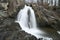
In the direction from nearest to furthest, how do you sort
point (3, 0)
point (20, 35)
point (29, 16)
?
1. point (20, 35)
2. point (29, 16)
3. point (3, 0)

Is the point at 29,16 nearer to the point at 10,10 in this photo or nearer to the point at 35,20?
the point at 35,20

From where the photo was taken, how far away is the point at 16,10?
61.1ft

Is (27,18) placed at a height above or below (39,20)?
above

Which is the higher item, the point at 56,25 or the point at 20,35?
the point at 20,35

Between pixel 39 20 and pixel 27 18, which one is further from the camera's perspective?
pixel 27 18

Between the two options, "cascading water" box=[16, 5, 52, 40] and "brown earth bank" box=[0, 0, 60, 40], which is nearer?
"brown earth bank" box=[0, 0, 60, 40]

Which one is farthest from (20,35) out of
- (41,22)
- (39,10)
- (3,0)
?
(3,0)

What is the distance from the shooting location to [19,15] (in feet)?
60.5

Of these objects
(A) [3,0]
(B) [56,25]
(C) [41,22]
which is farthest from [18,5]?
(A) [3,0]

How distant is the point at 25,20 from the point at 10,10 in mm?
2624

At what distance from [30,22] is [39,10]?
74.8 inches

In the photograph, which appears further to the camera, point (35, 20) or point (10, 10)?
point (10, 10)

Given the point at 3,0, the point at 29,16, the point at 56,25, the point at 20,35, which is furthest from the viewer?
the point at 3,0

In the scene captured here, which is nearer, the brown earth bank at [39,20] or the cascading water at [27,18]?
the brown earth bank at [39,20]
